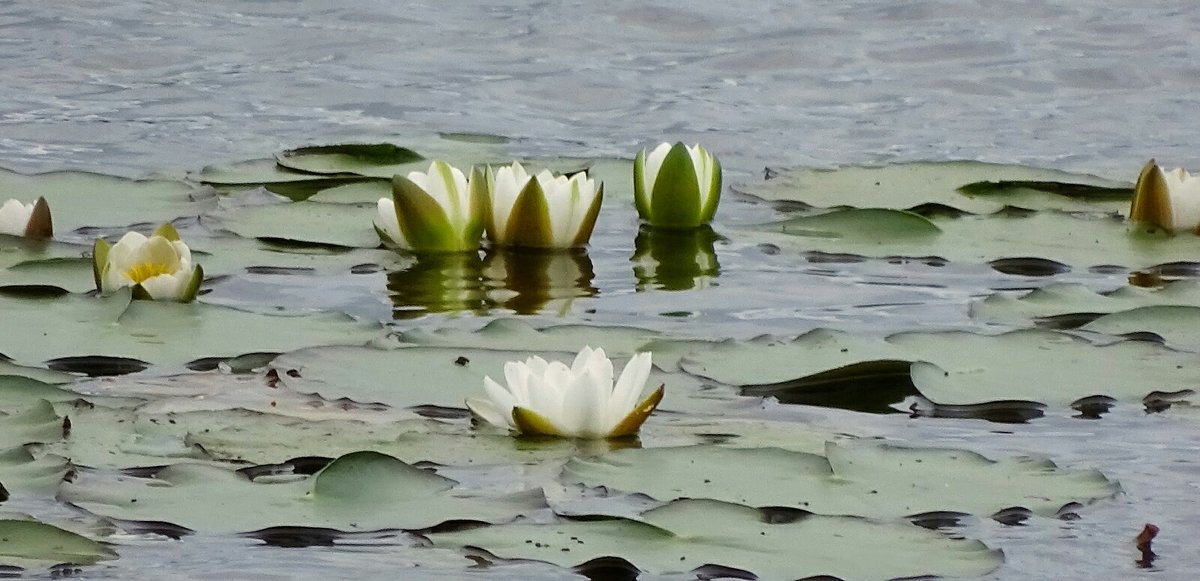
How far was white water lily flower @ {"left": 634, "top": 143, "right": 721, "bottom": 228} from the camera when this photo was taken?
4230 millimetres

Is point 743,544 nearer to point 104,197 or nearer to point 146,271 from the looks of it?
point 146,271

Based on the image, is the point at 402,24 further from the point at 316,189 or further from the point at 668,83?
the point at 316,189

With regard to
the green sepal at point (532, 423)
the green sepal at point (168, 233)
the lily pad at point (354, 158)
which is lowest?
the green sepal at point (532, 423)

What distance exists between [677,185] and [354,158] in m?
1.04

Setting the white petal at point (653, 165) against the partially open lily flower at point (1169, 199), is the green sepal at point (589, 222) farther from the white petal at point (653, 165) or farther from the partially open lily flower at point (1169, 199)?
the partially open lily flower at point (1169, 199)

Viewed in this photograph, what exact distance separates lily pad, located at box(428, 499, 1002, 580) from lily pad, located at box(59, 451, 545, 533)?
3.2 inches

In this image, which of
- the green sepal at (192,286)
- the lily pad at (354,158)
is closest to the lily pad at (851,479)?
the green sepal at (192,286)

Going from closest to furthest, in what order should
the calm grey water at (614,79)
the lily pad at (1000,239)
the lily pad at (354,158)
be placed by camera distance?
the lily pad at (1000,239) → the lily pad at (354,158) → the calm grey water at (614,79)

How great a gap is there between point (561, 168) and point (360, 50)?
96.0 inches

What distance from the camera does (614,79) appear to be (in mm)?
6598

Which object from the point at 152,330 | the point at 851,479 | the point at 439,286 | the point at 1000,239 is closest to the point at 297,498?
the point at 851,479

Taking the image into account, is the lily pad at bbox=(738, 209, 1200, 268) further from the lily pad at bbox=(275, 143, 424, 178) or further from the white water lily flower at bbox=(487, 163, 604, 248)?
the lily pad at bbox=(275, 143, 424, 178)

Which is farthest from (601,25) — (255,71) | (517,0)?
(255,71)

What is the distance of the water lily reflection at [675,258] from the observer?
12.3 feet
